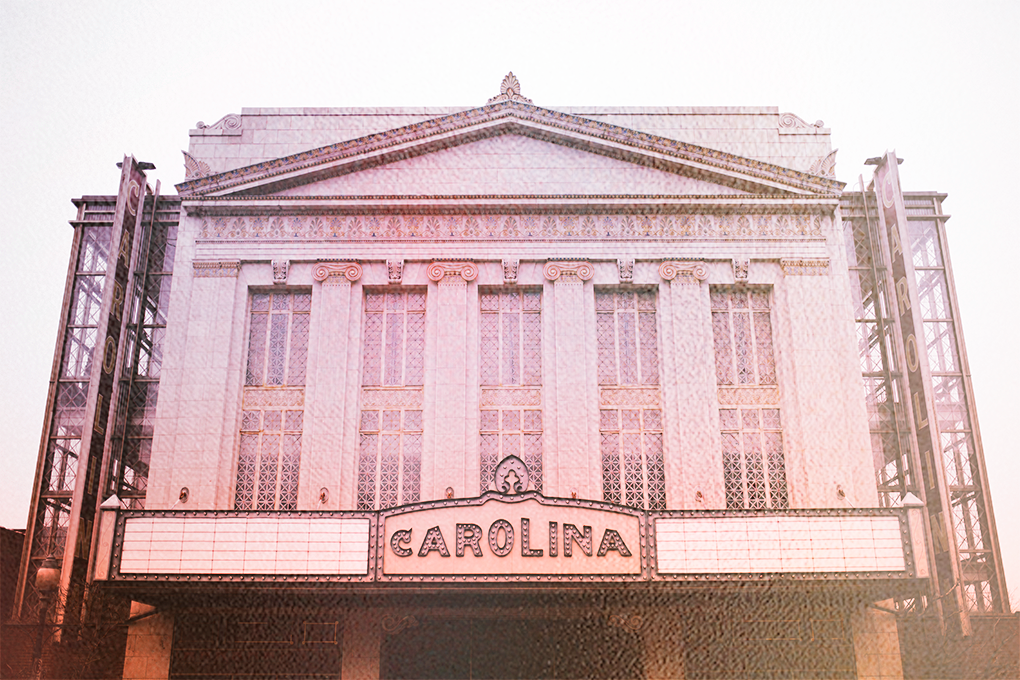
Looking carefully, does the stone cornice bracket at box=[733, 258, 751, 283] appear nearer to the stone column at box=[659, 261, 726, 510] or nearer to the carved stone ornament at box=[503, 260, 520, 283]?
the stone column at box=[659, 261, 726, 510]

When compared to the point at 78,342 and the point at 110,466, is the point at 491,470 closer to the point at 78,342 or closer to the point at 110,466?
the point at 110,466

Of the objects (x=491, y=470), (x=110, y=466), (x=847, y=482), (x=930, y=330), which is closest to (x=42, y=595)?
(x=110, y=466)

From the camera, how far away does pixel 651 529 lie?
1870 centimetres

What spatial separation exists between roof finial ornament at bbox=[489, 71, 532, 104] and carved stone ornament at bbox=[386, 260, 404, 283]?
4519 millimetres

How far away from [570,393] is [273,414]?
6521 millimetres

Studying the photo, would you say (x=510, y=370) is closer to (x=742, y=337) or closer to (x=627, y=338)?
(x=627, y=338)

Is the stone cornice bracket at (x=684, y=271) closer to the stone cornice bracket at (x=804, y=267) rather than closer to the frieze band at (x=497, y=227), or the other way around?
the frieze band at (x=497, y=227)

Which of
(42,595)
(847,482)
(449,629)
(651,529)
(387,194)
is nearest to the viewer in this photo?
(42,595)

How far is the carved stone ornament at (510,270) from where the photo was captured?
2320 cm

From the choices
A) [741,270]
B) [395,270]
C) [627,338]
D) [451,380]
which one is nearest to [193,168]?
[395,270]

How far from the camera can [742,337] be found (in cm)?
2330

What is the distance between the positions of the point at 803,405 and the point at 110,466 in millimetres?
15287

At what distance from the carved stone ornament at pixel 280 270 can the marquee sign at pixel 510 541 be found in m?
7.16

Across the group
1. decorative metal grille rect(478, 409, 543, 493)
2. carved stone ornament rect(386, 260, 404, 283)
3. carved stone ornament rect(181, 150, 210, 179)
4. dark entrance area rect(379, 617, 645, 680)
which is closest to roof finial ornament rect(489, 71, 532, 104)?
carved stone ornament rect(386, 260, 404, 283)
